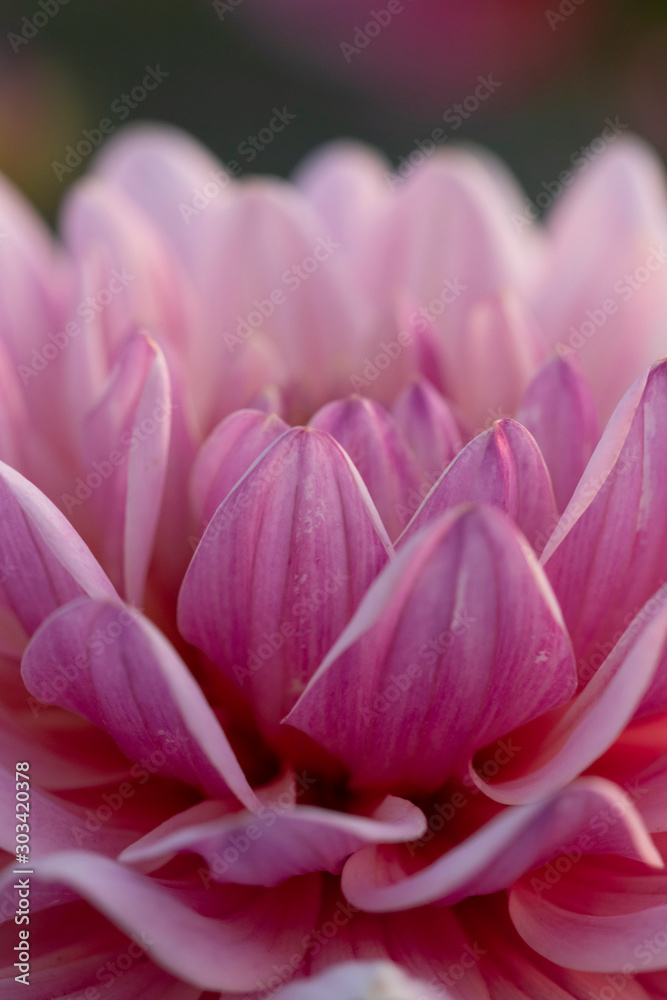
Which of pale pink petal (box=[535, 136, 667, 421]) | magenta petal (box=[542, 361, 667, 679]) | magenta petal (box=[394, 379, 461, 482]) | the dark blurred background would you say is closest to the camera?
magenta petal (box=[542, 361, 667, 679])

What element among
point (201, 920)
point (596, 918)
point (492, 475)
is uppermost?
point (492, 475)

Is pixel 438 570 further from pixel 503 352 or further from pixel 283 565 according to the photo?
pixel 503 352

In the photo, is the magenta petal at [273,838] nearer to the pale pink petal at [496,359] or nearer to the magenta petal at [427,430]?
the magenta petal at [427,430]

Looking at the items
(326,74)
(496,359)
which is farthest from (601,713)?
(326,74)

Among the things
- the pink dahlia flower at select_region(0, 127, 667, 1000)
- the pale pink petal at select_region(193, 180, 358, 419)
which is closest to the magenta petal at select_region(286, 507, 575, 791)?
the pink dahlia flower at select_region(0, 127, 667, 1000)

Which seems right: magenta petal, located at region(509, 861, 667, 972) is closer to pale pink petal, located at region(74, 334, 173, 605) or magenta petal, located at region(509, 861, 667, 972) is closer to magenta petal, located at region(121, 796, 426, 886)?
magenta petal, located at region(121, 796, 426, 886)

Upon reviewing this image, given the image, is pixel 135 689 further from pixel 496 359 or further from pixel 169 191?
pixel 169 191
